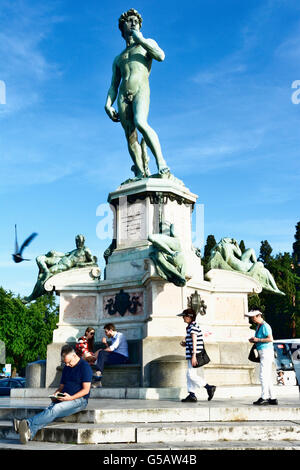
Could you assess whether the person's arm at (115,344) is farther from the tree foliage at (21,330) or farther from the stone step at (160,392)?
the tree foliage at (21,330)

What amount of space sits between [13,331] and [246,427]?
136ft

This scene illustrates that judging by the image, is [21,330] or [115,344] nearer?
Answer: [115,344]

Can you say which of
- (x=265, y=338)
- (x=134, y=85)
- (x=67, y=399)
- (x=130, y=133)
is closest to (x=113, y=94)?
(x=134, y=85)

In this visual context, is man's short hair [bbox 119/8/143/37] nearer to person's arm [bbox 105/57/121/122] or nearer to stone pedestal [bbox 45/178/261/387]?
person's arm [bbox 105/57/121/122]

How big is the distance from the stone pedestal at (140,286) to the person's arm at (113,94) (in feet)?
9.66

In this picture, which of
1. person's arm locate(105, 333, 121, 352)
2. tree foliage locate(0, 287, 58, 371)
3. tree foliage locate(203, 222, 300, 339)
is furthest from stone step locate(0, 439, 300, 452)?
tree foliage locate(203, 222, 300, 339)

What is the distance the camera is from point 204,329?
13.1m

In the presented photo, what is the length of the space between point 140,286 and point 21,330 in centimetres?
3491

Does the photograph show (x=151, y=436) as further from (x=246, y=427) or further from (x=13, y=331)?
(x=13, y=331)

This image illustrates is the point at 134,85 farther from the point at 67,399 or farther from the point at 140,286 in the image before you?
the point at 67,399

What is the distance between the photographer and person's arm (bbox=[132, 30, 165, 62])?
14992mm

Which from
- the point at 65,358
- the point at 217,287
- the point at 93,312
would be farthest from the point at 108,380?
the point at 65,358

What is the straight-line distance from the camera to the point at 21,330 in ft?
148

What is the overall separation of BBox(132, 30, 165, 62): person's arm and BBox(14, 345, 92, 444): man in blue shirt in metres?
10.9
